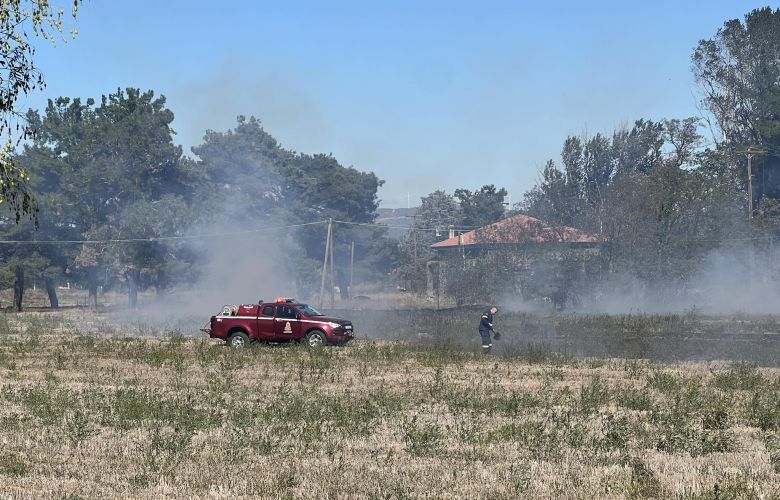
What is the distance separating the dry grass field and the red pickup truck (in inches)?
224

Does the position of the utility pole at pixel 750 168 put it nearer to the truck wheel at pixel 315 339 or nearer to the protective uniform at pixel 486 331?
the protective uniform at pixel 486 331

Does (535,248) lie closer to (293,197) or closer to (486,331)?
(293,197)

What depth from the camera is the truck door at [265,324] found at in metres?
30.1

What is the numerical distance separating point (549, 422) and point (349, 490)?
5.44 m

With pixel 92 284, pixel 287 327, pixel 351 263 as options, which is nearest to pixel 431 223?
pixel 351 263

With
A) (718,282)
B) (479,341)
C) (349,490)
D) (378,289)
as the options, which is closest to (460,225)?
(378,289)

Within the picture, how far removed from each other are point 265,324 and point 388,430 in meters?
16.7

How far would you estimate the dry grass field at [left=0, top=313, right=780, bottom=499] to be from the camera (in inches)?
404

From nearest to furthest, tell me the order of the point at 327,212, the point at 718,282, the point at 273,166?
the point at 718,282 → the point at 273,166 → the point at 327,212

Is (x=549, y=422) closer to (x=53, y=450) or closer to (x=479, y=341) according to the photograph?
(x=53, y=450)

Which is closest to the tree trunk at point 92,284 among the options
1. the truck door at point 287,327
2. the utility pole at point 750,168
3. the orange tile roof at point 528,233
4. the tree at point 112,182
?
the tree at point 112,182

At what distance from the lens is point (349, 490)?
32.8 feet

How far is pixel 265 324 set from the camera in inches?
1185

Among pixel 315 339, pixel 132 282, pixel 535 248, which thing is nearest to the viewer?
pixel 315 339
